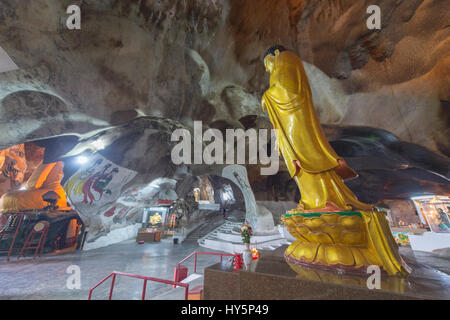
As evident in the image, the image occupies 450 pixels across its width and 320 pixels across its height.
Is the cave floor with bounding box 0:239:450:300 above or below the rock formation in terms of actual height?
below

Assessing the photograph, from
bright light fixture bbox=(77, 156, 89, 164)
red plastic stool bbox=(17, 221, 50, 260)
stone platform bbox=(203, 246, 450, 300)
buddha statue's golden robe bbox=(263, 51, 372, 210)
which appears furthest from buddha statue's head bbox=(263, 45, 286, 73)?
red plastic stool bbox=(17, 221, 50, 260)

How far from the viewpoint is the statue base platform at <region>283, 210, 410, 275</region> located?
1877mm

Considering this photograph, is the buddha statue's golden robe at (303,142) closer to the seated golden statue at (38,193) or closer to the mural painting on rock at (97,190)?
the mural painting on rock at (97,190)

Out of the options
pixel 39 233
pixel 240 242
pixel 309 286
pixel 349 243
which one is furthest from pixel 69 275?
pixel 349 243

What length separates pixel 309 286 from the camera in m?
1.56

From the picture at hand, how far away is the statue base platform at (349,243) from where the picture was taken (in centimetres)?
188

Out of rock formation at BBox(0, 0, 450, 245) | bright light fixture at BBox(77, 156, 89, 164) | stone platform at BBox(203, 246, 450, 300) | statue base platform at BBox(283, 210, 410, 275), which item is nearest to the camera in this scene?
stone platform at BBox(203, 246, 450, 300)

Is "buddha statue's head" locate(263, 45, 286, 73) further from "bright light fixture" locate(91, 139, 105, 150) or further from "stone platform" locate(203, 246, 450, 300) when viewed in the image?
"bright light fixture" locate(91, 139, 105, 150)

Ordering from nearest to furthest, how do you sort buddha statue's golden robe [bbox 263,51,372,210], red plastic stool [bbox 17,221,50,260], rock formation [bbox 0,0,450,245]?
buddha statue's golden robe [bbox 263,51,372,210]
rock formation [bbox 0,0,450,245]
red plastic stool [bbox 17,221,50,260]

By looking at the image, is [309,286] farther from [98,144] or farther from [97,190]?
[97,190]

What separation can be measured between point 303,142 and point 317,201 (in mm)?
882

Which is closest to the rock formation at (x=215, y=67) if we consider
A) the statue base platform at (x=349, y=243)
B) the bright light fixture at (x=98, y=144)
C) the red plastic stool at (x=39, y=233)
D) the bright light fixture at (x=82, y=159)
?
the bright light fixture at (x=98, y=144)

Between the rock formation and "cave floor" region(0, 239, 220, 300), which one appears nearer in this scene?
"cave floor" region(0, 239, 220, 300)

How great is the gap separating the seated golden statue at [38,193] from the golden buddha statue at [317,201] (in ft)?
41.2
